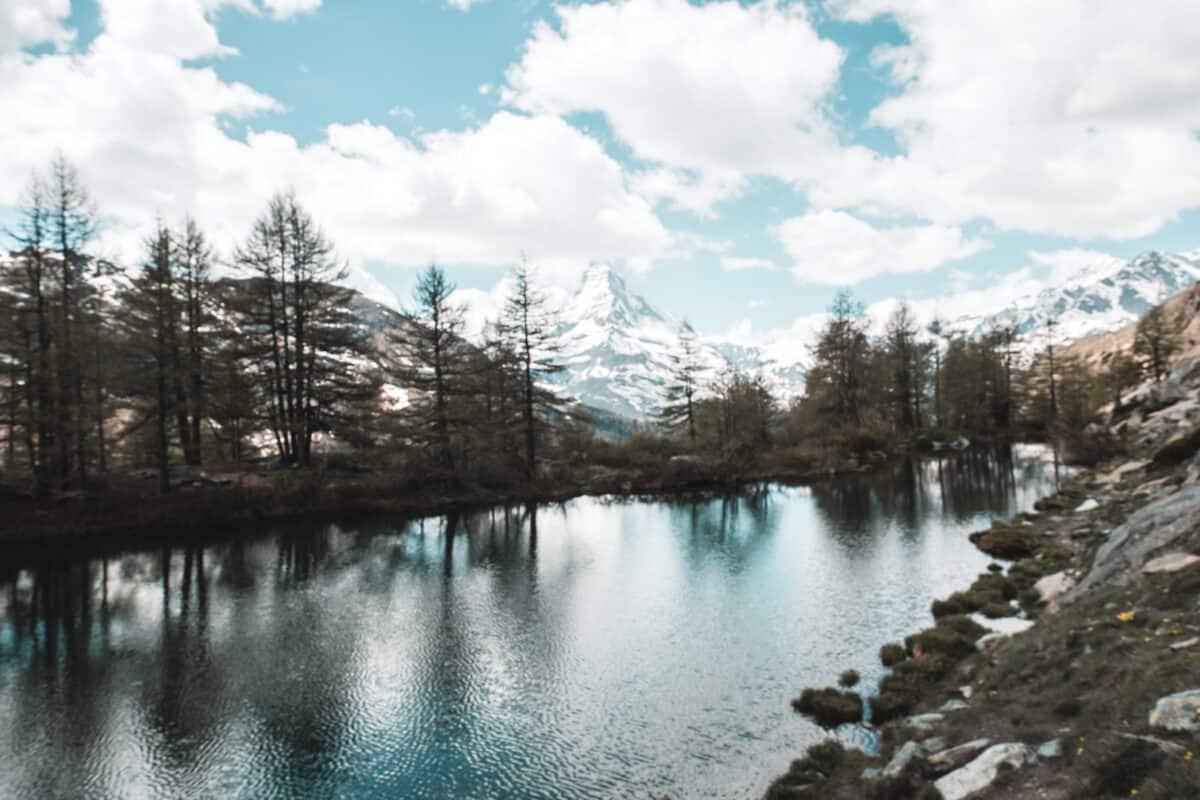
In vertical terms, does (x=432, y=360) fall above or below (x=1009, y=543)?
above

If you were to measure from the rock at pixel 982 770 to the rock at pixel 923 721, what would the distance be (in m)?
2.64

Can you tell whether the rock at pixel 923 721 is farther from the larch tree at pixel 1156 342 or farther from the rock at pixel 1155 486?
the larch tree at pixel 1156 342

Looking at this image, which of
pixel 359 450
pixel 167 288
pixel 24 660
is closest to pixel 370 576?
pixel 24 660

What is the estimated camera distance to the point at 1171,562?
12539 mm

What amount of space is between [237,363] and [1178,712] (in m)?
49.5

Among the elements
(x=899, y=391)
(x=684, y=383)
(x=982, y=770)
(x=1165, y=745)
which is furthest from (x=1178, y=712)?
(x=899, y=391)

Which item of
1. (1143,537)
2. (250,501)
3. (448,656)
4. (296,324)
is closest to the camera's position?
(1143,537)

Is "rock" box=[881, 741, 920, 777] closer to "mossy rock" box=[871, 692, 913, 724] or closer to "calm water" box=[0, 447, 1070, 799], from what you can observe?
"calm water" box=[0, 447, 1070, 799]

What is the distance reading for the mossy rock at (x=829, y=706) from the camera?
12898 mm

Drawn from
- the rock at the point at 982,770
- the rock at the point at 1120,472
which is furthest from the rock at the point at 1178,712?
the rock at the point at 1120,472

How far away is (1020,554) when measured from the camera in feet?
80.3

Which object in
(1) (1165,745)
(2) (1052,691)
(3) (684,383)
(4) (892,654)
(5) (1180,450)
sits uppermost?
(3) (684,383)

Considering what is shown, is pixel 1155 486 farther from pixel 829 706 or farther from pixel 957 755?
pixel 957 755

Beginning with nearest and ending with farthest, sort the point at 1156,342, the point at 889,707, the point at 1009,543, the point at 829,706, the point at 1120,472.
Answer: the point at 889,707 < the point at 829,706 < the point at 1009,543 < the point at 1120,472 < the point at 1156,342
